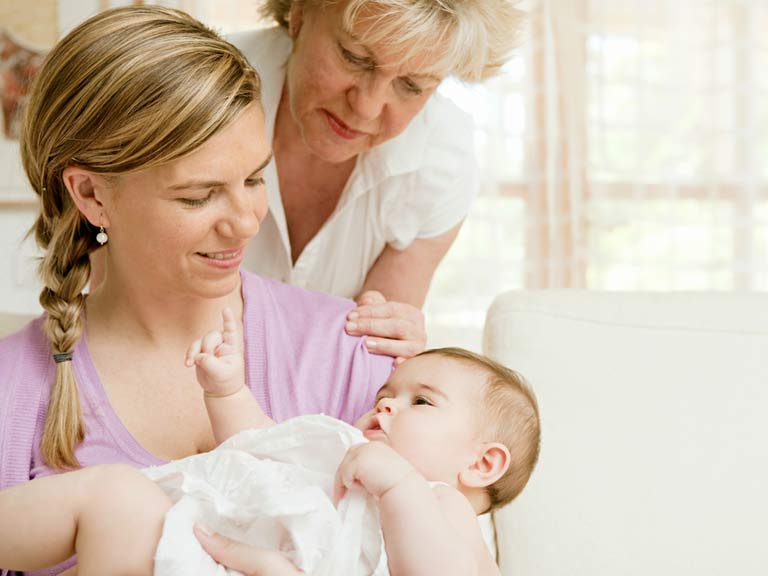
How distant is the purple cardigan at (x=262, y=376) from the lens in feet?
5.49

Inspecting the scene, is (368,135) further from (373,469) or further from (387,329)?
(373,469)

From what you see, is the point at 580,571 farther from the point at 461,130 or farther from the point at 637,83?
the point at 637,83

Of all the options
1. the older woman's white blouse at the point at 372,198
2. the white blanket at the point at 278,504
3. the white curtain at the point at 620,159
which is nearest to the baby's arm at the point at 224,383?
the white blanket at the point at 278,504

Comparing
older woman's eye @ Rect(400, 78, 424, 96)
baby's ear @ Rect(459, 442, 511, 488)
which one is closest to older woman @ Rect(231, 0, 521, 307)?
older woman's eye @ Rect(400, 78, 424, 96)

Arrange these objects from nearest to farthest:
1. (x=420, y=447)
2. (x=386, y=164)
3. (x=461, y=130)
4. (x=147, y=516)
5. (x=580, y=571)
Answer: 1. (x=147, y=516)
2. (x=420, y=447)
3. (x=580, y=571)
4. (x=386, y=164)
5. (x=461, y=130)

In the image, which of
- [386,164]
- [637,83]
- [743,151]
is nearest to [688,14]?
[637,83]

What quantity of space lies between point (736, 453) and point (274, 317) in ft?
3.01

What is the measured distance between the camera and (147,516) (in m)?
1.34

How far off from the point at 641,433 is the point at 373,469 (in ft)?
2.52

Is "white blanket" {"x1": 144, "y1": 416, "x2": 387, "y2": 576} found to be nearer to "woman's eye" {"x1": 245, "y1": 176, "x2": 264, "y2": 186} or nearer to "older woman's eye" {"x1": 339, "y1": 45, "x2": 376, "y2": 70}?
"woman's eye" {"x1": 245, "y1": 176, "x2": 264, "y2": 186}

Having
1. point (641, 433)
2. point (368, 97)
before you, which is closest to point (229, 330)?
point (368, 97)

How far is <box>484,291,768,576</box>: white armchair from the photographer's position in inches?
70.8

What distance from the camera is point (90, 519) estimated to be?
1.35 m

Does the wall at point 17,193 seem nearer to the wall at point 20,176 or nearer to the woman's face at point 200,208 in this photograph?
the wall at point 20,176
